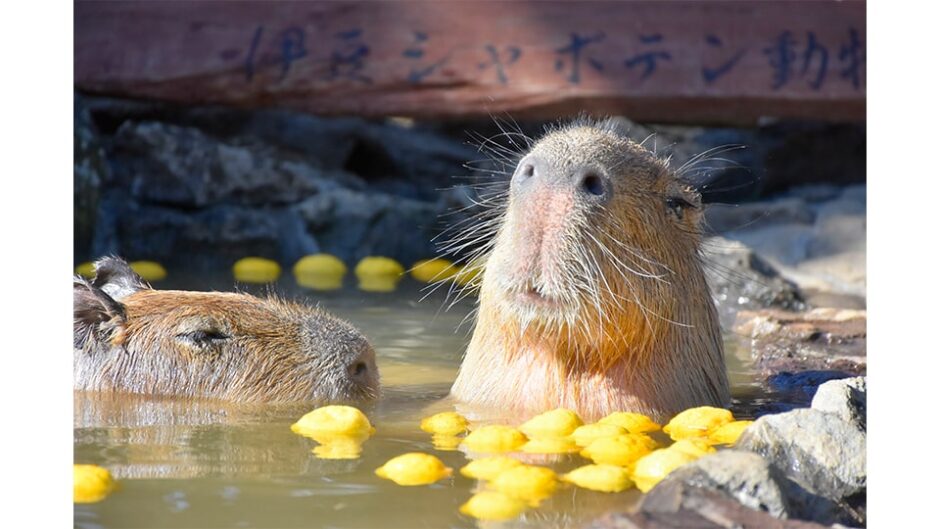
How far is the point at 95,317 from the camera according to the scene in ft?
14.5

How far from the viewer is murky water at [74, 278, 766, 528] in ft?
10.0

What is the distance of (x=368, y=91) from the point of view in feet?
26.0

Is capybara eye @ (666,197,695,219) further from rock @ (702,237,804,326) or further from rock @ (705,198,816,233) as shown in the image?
rock @ (705,198,816,233)

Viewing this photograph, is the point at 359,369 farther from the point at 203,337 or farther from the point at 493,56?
the point at 493,56

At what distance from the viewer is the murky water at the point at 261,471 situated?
305 cm

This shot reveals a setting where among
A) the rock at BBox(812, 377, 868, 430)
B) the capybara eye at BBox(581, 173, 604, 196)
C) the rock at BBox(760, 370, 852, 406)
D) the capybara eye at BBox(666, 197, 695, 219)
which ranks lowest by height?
the rock at BBox(760, 370, 852, 406)

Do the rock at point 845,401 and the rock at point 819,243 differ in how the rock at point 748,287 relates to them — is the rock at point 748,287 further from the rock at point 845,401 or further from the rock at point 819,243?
the rock at point 845,401

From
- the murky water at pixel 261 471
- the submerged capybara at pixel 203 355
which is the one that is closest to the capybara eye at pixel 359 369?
the submerged capybara at pixel 203 355

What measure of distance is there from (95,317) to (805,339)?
3186 mm

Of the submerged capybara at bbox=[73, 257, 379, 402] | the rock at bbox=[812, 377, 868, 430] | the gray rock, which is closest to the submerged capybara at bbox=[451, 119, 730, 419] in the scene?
the submerged capybara at bbox=[73, 257, 379, 402]

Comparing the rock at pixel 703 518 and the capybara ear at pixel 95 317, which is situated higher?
the capybara ear at pixel 95 317

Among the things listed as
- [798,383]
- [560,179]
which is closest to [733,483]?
[560,179]

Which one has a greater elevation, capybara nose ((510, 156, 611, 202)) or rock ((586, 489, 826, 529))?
capybara nose ((510, 156, 611, 202))

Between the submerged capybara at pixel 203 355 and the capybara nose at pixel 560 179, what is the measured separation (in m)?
0.97
